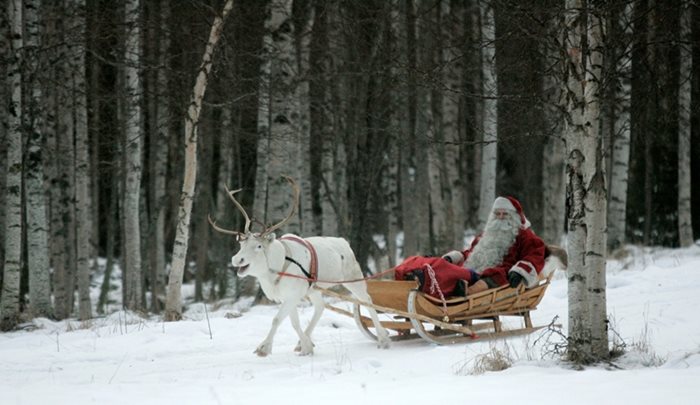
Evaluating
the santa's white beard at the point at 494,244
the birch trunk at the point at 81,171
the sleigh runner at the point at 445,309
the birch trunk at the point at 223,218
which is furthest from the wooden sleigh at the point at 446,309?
the birch trunk at the point at 223,218

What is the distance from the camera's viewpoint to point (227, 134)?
19.4 m

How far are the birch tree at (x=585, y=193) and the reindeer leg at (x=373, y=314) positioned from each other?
263cm

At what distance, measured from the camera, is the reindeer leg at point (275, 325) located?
8.49 m

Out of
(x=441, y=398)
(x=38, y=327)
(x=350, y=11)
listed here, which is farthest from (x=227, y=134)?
(x=441, y=398)

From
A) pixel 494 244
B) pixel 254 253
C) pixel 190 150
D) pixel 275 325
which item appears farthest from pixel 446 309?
pixel 190 150

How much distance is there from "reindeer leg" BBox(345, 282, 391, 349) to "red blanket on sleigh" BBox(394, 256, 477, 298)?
44 centimetres

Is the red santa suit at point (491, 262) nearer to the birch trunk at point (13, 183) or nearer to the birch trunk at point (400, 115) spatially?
the birch trunk at point (400, 115)

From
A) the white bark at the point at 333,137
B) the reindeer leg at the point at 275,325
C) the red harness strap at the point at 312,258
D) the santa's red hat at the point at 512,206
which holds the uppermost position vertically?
the white bark at the point at 333,137

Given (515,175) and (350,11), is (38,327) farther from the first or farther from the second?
(515,175)

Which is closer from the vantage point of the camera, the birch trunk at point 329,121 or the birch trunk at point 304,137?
the birch trunk at point 304,137

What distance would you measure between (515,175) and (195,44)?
19875 mm

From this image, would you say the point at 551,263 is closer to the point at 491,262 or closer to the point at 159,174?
the point at 491,262

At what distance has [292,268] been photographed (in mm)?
8789

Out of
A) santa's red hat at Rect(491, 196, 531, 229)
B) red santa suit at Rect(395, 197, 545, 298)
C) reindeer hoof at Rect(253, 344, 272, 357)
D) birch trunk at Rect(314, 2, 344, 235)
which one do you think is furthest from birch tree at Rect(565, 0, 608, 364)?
birch trunk at Rect(314, 2, 344, 235)
